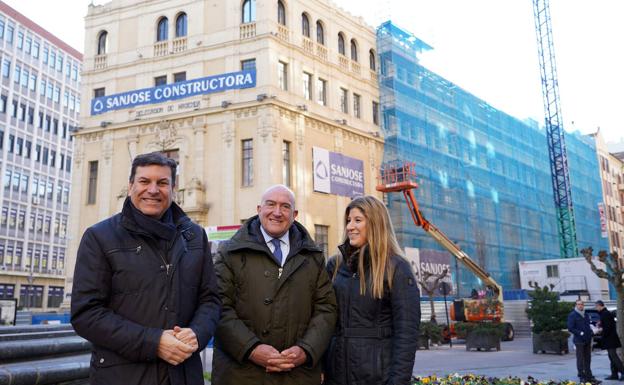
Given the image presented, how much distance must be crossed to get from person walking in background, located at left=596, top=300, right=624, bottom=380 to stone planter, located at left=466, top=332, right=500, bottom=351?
6.29m

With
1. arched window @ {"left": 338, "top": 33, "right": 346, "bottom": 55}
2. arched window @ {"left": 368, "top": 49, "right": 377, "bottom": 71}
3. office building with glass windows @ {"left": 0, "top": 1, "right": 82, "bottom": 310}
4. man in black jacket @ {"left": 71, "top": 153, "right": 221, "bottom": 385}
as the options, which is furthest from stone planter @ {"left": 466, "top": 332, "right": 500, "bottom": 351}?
office building with glass windows @ {"left": 0, "top": 1, "right": 82, "bottom": 310}

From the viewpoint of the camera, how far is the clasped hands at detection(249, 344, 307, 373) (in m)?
3.71

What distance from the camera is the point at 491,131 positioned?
42.3 metres

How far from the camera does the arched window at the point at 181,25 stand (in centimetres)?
3144

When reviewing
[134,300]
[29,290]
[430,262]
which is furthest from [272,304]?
[29,290]

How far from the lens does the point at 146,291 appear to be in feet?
11.0

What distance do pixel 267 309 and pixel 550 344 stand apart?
16.7 m

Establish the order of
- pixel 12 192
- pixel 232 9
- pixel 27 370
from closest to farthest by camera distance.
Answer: pixel 27 370, pixel 232 9, pixel 12 192

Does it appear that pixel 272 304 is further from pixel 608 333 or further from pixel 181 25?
pixel 181 25

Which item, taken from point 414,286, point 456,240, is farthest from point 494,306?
point 414,286

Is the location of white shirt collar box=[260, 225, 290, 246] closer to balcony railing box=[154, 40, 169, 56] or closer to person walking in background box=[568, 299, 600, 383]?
→ person walking in background box=[568, 299, 600, 383]

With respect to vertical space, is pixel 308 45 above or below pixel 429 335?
above

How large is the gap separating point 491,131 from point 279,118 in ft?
68.9

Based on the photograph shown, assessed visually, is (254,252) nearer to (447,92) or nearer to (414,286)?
(414,286)
